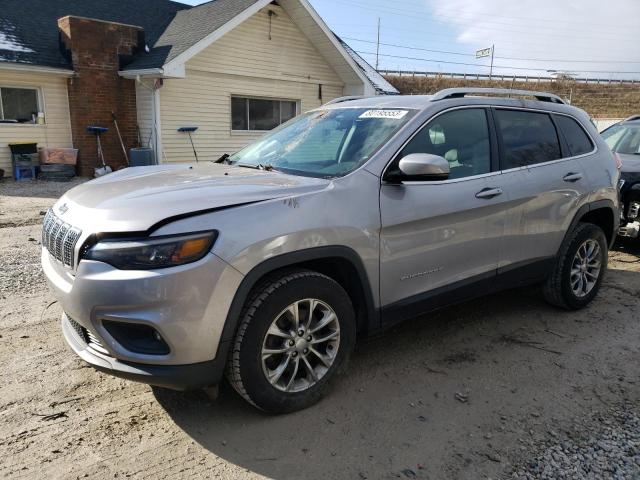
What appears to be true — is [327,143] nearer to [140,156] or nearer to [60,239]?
[60,239]

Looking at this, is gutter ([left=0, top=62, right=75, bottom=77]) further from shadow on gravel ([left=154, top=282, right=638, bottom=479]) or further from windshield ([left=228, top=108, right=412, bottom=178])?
shadow on gravel ([left=154, top=282, right=638, bottom=479])

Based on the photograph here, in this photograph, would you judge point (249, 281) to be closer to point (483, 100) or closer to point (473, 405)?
point (473, 405)

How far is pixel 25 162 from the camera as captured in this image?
12.8 m

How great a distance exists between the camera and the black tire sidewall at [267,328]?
106 inches

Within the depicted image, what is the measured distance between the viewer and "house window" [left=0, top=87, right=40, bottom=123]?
12.8m

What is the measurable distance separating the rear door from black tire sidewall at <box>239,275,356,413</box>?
5.01 ft

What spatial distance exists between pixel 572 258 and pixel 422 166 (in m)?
2.19

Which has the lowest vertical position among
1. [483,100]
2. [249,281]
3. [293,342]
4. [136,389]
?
[136,389]

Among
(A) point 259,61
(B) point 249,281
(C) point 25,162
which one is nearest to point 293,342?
(B) point 249,281

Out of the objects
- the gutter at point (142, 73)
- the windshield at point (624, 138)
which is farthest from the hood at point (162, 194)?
the gutter at point (142, 73)

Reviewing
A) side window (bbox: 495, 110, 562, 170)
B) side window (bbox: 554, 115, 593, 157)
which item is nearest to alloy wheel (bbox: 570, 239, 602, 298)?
side window (bbox: 554, 115, 593, 157)

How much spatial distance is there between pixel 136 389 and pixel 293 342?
1122mm

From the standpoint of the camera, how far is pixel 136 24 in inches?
613

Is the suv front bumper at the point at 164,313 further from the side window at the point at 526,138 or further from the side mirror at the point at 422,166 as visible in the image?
the side window at the point at 526,138
